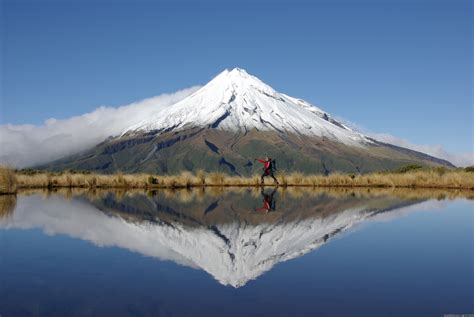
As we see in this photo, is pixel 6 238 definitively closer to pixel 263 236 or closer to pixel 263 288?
pixel 263 236

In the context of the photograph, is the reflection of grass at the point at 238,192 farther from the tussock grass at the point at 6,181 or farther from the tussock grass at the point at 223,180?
the tussock grass at the point at 223,180

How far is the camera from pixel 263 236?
9.38 m

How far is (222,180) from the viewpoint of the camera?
2905cm

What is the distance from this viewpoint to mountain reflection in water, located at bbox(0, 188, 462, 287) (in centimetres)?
751

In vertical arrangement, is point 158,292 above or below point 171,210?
below

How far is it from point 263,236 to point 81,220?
4825 mm

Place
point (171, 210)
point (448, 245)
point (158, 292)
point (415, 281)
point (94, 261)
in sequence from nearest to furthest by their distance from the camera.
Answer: point (158, 292) < point (415, 281) < point (94, 261) < point (448, 245) < point (171, 210)

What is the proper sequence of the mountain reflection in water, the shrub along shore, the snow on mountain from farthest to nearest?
the shrub along shore
the mountain reflection in water
the snow on mountain

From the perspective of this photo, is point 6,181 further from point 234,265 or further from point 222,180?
point 234,265

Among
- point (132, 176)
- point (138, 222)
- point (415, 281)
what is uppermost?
point (132, 176)

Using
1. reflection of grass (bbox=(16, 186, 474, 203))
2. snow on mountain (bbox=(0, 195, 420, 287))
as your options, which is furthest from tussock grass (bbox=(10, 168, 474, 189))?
snow on mountain (bbox=(0, 195, 420, 287))

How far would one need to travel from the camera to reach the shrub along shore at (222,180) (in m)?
27.5

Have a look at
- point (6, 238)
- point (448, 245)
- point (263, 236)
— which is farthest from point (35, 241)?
point (448, 245)

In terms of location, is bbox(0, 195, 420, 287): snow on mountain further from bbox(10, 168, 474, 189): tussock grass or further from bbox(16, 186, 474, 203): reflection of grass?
bbox(10, 168, 474, 189): tussock grass
